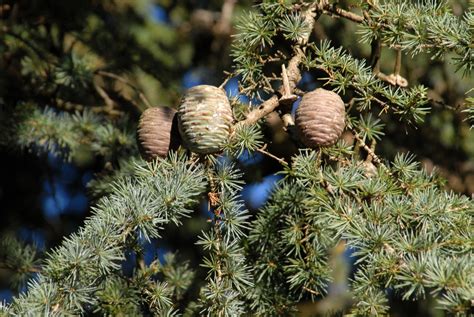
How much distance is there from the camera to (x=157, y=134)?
1153 mm

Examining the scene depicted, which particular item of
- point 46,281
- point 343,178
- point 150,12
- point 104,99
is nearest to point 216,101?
point 343,178

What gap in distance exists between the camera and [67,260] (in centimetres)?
97

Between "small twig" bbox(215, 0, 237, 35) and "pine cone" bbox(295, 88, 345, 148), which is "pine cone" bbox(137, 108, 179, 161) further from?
"small twig" bbox(215, 0, 237, 35)

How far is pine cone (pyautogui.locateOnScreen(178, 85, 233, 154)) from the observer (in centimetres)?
107

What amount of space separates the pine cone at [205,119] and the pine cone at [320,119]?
0.11 m

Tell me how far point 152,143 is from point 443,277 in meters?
0.51

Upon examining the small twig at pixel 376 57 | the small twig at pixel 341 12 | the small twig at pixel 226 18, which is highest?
the small twig at pixel 341 12

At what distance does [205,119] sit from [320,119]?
169 mm

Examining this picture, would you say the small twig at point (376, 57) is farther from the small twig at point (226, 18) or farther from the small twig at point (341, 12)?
the small twig at point (226, 18)

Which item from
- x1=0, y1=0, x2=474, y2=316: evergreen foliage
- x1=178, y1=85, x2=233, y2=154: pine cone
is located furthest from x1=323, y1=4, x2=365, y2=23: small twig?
x1=178, y1=85, x2=233, y2=154: pine cone

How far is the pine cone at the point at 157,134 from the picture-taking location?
115cm

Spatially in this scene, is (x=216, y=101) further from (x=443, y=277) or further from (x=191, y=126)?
(x=443, y=277)

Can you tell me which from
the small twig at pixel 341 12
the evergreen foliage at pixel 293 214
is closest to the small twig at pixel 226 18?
the evergreen foliage at pixel 293 214

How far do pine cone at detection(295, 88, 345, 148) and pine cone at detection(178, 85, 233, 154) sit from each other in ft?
0.36
